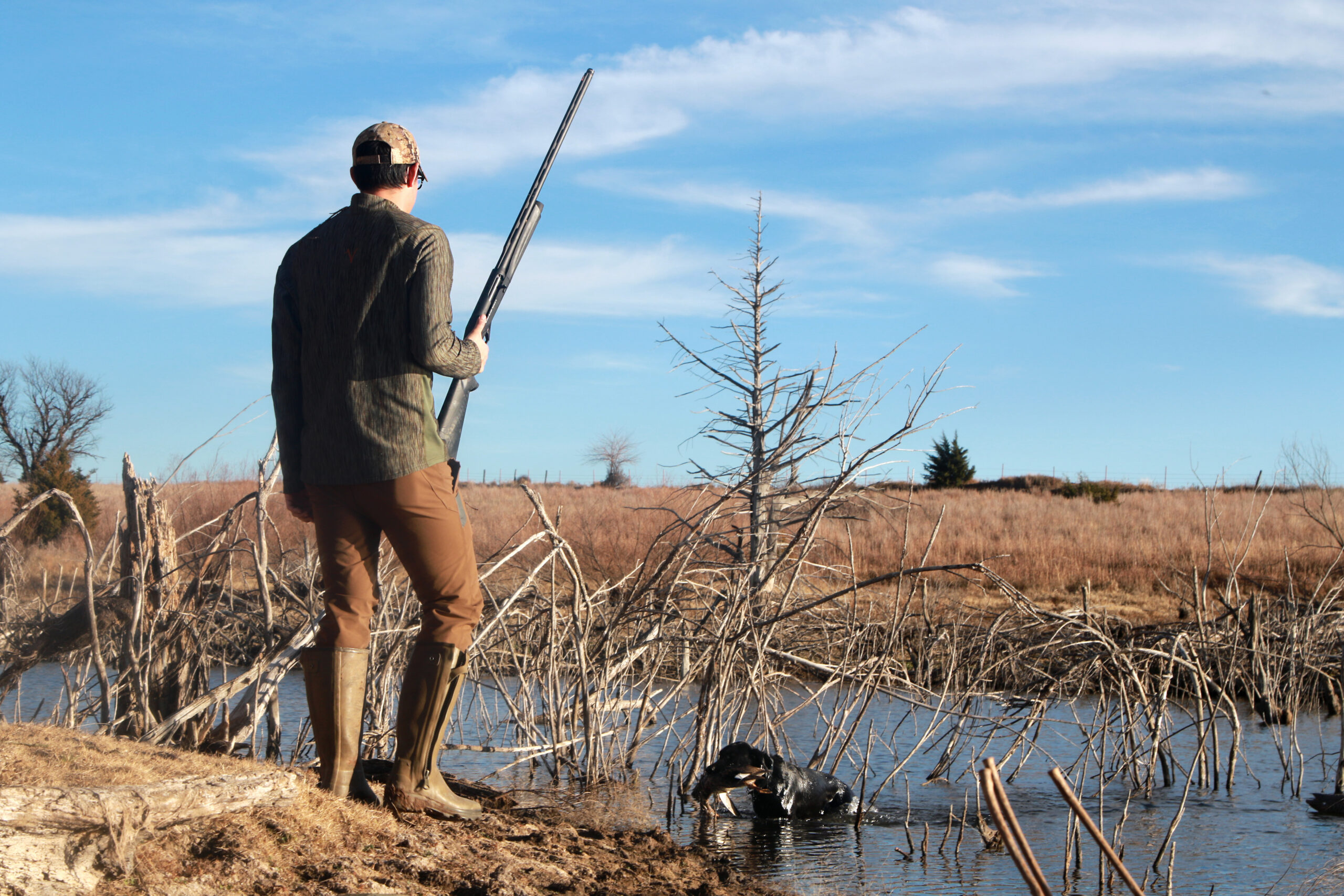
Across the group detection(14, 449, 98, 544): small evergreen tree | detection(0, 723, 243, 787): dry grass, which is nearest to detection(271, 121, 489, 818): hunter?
detection(0, 723, 243, 787): dry grass

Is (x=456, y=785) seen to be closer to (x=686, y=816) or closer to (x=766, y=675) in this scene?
(x=686, y=816)

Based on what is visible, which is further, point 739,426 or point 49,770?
point 739,426

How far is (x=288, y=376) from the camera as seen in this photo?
3.46 meters

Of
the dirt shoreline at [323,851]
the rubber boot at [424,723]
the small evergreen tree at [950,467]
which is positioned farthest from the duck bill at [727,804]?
the small evergreen tree at [950,467]

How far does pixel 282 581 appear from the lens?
208 inches

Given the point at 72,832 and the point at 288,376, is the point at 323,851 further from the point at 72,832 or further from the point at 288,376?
the point at 288,376

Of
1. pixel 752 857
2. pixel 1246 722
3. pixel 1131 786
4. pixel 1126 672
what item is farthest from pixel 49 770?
pixel 1246 722

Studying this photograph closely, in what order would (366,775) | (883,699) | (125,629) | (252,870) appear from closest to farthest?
(252,870)
(366,775)
(125,629)
(883,699)

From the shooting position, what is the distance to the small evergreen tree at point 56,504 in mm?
21109

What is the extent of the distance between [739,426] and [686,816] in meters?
10.6

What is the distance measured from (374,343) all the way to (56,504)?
22.0m

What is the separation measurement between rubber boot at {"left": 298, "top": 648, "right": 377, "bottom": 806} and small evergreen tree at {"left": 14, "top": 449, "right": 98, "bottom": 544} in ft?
65.1

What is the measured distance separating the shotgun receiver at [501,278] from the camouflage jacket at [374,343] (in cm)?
27

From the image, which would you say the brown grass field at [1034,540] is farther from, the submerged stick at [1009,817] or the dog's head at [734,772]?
the submerged stick at [1009,817]
